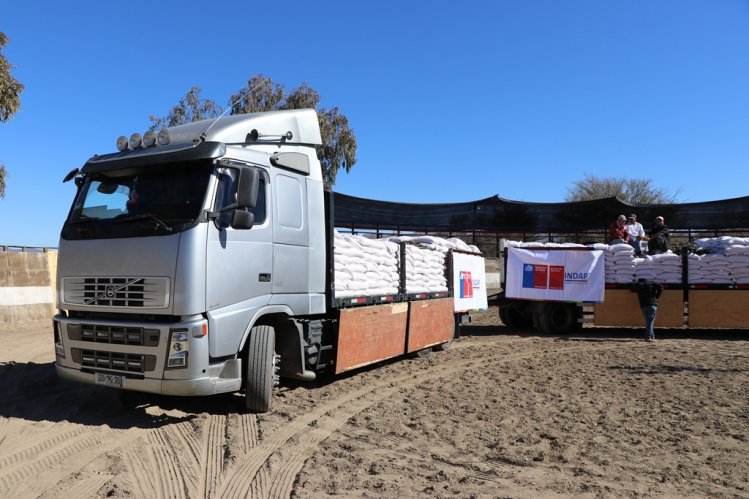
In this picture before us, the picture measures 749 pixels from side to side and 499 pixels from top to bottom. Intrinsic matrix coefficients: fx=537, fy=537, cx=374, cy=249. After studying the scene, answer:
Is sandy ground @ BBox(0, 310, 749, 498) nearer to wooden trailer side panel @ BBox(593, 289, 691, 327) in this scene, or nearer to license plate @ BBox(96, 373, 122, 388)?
license plate @ BBox(96, 373, 122, 388)

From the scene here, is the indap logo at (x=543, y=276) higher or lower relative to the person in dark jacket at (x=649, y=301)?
higher

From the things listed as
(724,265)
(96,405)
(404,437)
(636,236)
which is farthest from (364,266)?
(724,265)

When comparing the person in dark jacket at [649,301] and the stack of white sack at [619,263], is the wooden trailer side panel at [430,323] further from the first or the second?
the stack of white sack at [619,263]

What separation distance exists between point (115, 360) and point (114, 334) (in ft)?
0.82

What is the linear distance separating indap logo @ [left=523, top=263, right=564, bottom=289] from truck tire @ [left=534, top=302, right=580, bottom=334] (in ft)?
1.59

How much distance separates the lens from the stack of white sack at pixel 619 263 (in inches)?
493

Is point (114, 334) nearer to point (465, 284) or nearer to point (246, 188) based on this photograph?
point (246, 188)

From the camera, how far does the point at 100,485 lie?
12.6ft

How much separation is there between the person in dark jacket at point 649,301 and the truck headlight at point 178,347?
10091mm

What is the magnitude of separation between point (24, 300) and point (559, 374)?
41.7 ft

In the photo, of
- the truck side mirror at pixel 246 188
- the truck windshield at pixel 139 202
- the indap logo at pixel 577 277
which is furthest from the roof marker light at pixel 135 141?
the indap logo at pixel 577 277

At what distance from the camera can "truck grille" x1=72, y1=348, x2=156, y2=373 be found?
4.93 metres

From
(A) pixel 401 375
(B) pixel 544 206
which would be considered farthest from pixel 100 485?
(B) pixel 544 206

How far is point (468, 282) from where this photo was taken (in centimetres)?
1172
